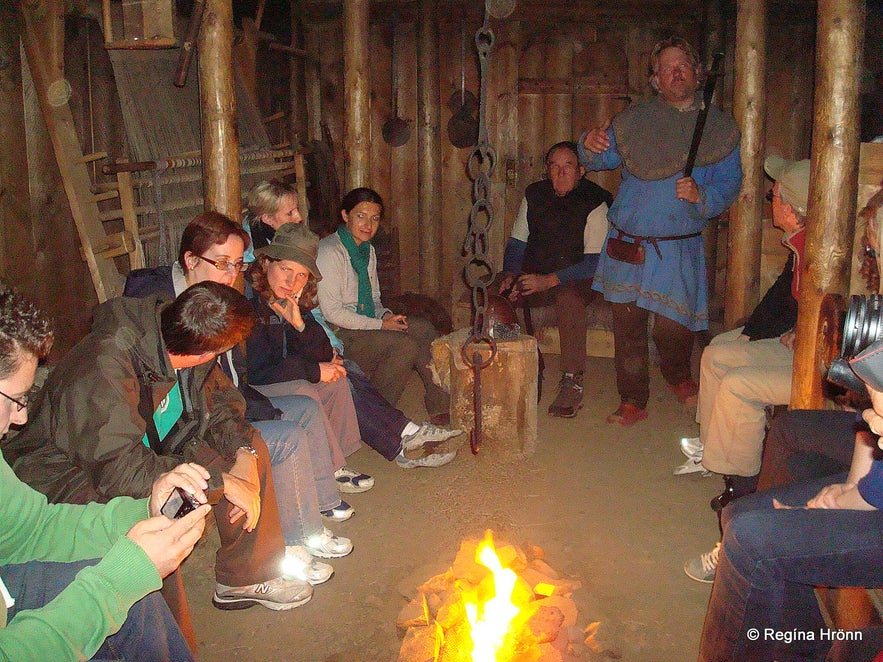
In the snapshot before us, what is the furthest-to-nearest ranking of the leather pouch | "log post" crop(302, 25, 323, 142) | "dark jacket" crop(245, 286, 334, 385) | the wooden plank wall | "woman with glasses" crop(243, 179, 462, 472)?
1. "log post" crop(302, 25, 323, 142)
2. the wooden plank wall
3. the leather pouch
4. "woman with glasses" crop(243, 179, 462, 472)
5. "dark jacket" crop(245, 286, 334, 385)

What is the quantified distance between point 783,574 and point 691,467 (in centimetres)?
205

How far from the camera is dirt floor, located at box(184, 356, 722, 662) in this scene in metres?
2.88

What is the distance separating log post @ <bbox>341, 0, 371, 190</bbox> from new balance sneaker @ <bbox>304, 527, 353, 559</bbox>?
298 centimetres

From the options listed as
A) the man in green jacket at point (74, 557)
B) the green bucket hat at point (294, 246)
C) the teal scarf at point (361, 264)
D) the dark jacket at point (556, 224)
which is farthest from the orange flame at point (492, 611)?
the dark jacket at point (556, 224)

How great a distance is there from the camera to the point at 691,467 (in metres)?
4.26

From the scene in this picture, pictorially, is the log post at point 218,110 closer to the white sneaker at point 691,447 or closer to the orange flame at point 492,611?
the orange flame at point 492,611

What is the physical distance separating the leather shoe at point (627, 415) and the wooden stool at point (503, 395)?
2.38ft

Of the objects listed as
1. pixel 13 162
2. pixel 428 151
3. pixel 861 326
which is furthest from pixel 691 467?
pixel 428 151

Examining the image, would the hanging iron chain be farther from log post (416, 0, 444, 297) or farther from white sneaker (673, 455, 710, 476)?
log post (416, 0, 444, 297)

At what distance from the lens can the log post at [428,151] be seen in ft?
→ 23.7

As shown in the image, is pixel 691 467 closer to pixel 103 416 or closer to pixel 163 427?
pixel 163 427

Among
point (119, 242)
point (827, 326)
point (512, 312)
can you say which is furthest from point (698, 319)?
point (119, 242)

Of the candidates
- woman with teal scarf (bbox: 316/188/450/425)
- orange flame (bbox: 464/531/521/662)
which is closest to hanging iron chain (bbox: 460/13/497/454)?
woman with teal scarf (bbox: 316/188/450/425)

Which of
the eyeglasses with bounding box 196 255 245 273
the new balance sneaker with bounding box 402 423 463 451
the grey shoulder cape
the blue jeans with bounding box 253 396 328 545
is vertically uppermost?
the grey shoulder cape
